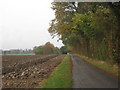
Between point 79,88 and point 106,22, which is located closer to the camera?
point 79,88

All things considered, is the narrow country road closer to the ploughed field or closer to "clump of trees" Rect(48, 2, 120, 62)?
the ploughed field

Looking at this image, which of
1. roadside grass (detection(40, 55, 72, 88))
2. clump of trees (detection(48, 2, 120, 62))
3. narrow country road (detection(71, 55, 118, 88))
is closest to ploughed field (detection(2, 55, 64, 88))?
roadside grass (detection(40, 55, 72, 88))

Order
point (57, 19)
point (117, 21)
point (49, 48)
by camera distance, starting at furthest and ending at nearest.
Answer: point (49, 48), point (57, 19), point (117, 21)

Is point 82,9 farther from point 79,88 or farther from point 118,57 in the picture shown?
point 79,88

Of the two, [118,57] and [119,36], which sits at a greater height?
[119,36]

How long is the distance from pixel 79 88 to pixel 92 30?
14577mm

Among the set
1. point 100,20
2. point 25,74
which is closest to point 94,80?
point 25,74

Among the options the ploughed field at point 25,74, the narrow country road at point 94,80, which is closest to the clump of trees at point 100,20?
the narrow country road at point 94,80

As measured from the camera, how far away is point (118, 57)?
51.9 feet

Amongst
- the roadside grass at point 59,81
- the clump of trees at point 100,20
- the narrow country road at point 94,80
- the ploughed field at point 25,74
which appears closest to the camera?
the narrow country road at point 94,80

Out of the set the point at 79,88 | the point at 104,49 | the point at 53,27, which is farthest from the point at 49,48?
the point at 79,88

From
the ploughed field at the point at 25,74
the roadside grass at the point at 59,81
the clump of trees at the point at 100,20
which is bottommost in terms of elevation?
the ploughed field at the point at 25,74

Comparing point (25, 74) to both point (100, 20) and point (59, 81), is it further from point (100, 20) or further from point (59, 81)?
point (100, 20)

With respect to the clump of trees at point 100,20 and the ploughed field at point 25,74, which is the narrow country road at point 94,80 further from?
the clump of trees at point 100,20
